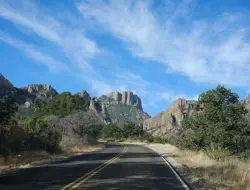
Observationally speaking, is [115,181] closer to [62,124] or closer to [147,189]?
[147,189]

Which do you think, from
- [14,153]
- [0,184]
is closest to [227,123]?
[14,153]

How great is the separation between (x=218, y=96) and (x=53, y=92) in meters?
123

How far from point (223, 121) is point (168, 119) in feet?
467

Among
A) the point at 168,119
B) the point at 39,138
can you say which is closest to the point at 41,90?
the point at 168,119

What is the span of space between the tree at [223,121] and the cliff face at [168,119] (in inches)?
4972

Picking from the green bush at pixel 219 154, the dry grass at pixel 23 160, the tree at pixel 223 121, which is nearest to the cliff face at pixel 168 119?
the tree at pixel 223 121

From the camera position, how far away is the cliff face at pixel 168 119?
540 ft

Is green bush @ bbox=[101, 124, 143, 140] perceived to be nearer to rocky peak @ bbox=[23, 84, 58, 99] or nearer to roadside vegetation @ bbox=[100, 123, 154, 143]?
roadside vegetation @ bbox=[100, 123, 154, 143]

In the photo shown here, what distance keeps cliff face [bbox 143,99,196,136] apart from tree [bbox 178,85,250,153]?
126 meters

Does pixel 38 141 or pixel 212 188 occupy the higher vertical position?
pixel 38 141

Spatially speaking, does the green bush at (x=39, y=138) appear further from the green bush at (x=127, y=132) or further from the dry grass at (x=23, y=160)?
the green bush at (x=127, y=132)

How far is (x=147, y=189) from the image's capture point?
14.5 metres

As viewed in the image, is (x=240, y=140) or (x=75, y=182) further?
(x=240, y=140)

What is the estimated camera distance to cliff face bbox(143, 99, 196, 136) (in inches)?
6481
